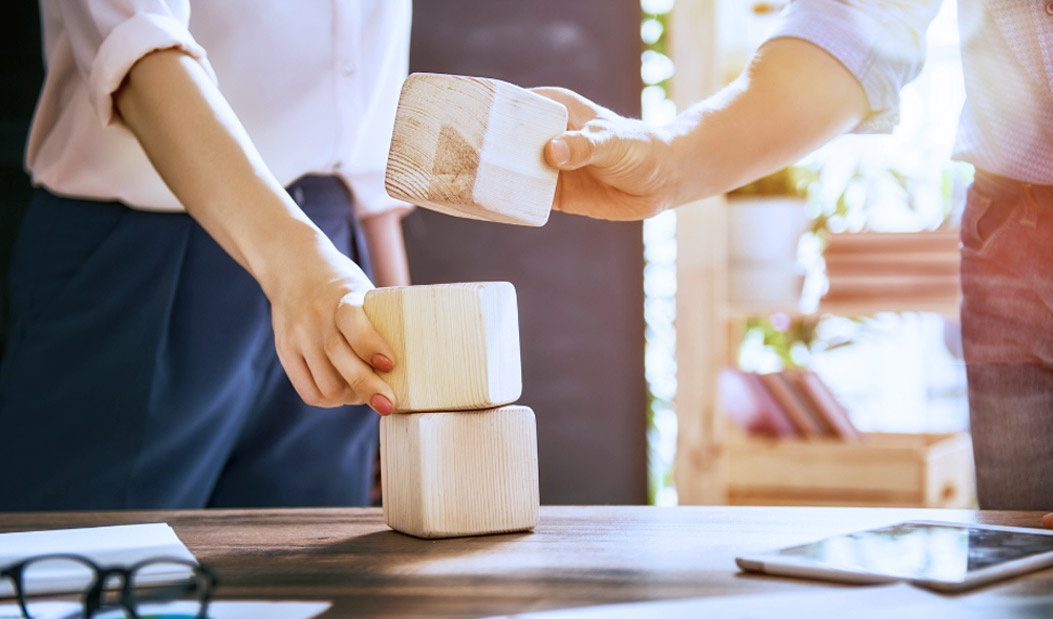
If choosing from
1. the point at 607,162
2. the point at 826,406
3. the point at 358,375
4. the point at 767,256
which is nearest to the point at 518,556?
the point at 358,375

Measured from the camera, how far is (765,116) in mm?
1141

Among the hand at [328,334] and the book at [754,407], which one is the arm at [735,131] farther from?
the book at [754,407]

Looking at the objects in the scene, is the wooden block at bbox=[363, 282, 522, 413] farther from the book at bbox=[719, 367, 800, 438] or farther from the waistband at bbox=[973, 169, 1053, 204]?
the book at bbox=[719, 367, 800, 438]

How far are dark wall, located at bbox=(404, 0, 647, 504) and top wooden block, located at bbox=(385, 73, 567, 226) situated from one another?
120 centimetres

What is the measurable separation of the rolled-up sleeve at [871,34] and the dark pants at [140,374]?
27.4 inches

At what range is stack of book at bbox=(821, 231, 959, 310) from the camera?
88.1 inches

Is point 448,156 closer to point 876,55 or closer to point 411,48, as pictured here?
point 876,55

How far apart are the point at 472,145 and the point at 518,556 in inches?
14.7

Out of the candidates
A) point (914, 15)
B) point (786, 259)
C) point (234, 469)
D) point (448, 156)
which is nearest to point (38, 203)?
point (234, 469)

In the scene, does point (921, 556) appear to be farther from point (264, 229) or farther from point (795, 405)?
point (795, 405)

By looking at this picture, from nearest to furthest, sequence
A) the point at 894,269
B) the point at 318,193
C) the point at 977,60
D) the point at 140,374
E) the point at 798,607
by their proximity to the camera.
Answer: the point at 798,607 → the point at 977,60 → the point at 140,374 → the point at 318,193 → the point at 894,269

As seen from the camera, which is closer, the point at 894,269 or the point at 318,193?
the point at 318,193

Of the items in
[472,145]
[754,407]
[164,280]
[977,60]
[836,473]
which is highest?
[977,60]

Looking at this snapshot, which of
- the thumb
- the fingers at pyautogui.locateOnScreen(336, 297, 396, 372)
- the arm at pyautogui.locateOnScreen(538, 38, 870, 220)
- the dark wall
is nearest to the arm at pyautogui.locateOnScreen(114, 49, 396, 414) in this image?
the fingers at pyautogui.locateOnScreen(336, 297, 396, 372)
